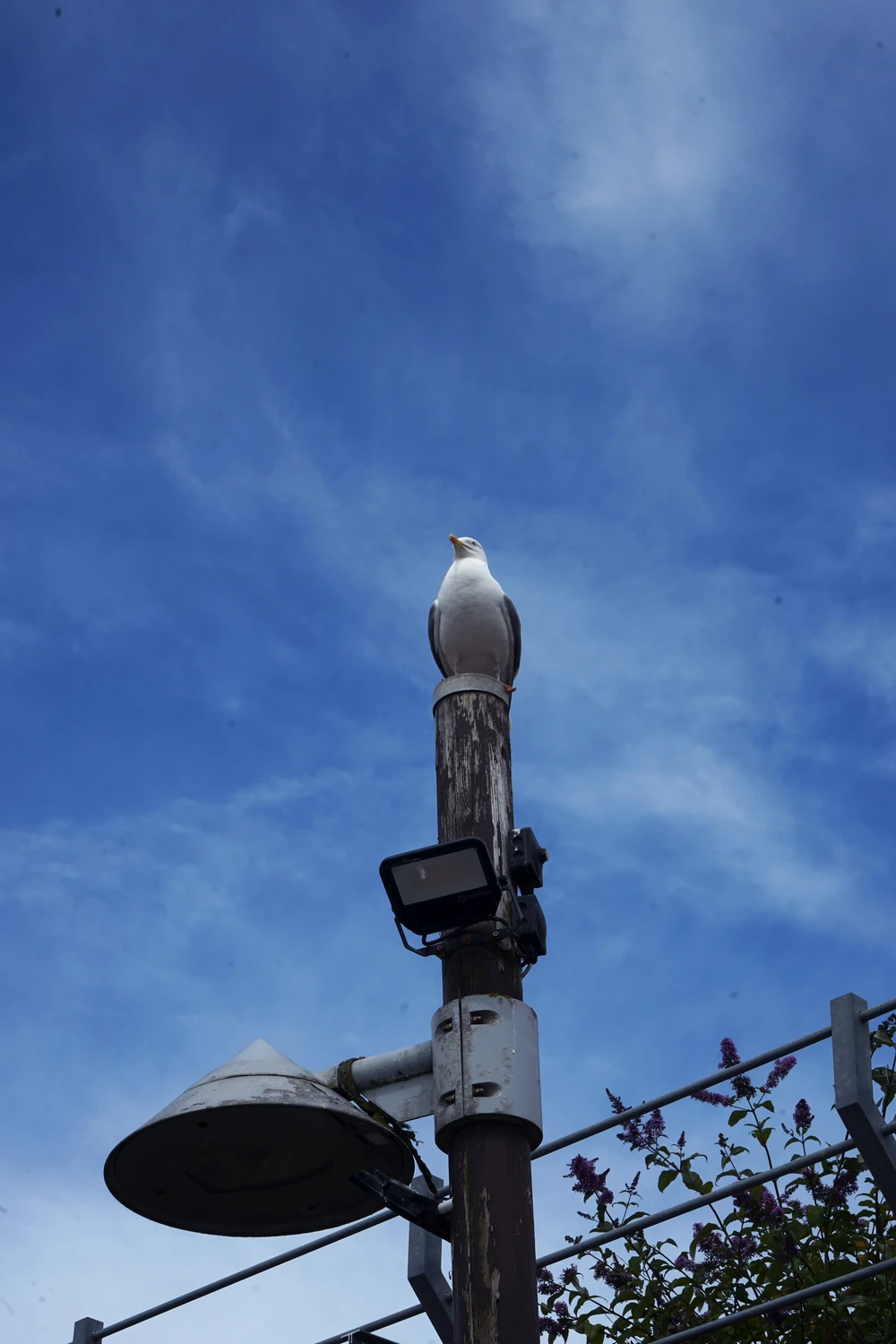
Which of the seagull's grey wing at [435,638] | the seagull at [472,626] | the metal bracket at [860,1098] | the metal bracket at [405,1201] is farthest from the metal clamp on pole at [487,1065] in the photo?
the seagull's grey wing at [435,638]

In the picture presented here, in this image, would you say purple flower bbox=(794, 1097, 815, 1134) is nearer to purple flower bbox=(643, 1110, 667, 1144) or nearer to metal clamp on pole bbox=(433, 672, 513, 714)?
purple flower bbox=(643, 1110, 667, 1144)

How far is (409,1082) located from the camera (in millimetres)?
3805

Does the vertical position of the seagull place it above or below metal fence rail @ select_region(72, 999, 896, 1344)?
above

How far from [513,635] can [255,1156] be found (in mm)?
1897

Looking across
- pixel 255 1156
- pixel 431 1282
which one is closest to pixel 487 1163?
pixel 255 1156

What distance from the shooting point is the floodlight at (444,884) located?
3717 millimetres

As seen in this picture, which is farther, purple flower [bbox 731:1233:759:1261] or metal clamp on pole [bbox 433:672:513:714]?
purple flower [bbox 731:1233:759:1261]

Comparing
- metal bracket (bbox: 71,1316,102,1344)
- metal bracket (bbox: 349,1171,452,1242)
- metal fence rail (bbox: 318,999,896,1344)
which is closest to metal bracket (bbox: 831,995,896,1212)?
metal fence rail (bbox: 318,999,896,1344)

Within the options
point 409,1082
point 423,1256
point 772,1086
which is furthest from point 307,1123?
point 772,1086

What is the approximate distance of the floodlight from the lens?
372 cm

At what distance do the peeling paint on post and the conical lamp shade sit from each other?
0.41 meters

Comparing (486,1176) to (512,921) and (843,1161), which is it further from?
(843,1161)

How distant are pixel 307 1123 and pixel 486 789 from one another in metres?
0.99

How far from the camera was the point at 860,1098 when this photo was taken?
4.20 metres
